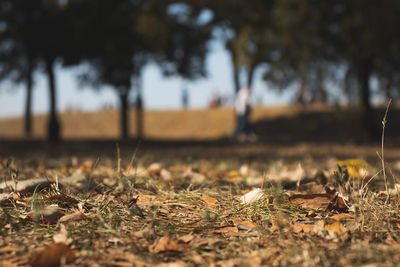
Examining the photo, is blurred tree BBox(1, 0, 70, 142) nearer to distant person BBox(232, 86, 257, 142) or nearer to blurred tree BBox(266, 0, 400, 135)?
distant person BBox(232, 86, 257, 142)

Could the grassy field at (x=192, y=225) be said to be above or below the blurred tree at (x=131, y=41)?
below

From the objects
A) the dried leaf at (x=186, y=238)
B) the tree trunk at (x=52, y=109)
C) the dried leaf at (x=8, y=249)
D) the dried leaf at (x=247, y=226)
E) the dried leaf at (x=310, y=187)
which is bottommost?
the dried leaf at (x=247, y=226)

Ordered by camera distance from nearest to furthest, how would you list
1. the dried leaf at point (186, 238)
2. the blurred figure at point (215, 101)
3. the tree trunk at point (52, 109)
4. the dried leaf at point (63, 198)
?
the dried leaf at point (186, 238)
the dried leaf at point (63, 198)
the tree trunk at point (52, 109)
the blurred figure at point (215, 101)

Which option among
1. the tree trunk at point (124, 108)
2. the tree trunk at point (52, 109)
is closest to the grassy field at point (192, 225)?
the tree trunk at point (52, 109)

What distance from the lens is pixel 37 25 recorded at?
1434cm

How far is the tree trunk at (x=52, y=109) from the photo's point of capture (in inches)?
586

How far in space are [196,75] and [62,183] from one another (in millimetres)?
20163

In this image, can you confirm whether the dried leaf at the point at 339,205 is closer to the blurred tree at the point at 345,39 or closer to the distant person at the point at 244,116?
the blurred tree at the point at 345,39

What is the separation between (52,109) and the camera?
15.6 meters

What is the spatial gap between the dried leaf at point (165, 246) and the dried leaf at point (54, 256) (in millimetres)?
289

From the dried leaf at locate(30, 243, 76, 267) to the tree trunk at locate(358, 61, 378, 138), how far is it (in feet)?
44.1

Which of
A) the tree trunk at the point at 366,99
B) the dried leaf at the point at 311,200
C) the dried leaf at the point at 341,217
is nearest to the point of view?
the dried leaf at the point at 341,217

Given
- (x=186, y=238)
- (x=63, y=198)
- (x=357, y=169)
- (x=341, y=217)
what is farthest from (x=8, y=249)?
(x=357, y=169)

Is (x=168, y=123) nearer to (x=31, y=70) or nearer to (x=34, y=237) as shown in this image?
(x=31, y=70)
